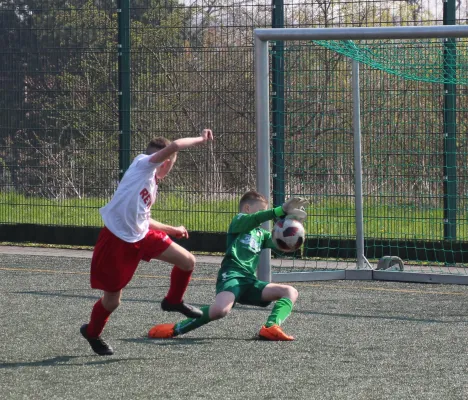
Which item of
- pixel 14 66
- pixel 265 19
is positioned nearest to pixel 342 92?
pixel 265 19

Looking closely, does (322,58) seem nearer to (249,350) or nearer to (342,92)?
(342,92)

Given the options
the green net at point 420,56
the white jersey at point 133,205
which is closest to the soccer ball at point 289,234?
the white jersey at point 133,205

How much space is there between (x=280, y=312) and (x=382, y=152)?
4736mm

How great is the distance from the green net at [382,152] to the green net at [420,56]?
12 mm

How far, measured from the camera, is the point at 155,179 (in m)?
6.33

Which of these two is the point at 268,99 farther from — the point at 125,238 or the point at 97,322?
the point at 97,322

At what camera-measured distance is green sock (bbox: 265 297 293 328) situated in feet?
21.4

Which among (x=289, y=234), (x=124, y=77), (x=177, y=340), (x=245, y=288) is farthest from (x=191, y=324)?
(x=124, y=77)

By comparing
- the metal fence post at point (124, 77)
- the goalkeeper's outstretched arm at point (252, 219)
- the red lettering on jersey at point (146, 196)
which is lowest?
the goalkeeper's outstretched arm at point (252, 219)

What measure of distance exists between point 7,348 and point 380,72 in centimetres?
603

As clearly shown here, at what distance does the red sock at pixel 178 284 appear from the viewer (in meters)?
6.62

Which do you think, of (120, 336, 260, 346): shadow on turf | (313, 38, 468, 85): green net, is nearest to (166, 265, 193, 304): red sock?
(120, 336, 260, 346): shadow on turf

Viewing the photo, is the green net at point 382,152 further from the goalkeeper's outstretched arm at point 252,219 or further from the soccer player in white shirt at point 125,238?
the soccer player in white shirt at point 125,238

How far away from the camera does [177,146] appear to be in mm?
5863
